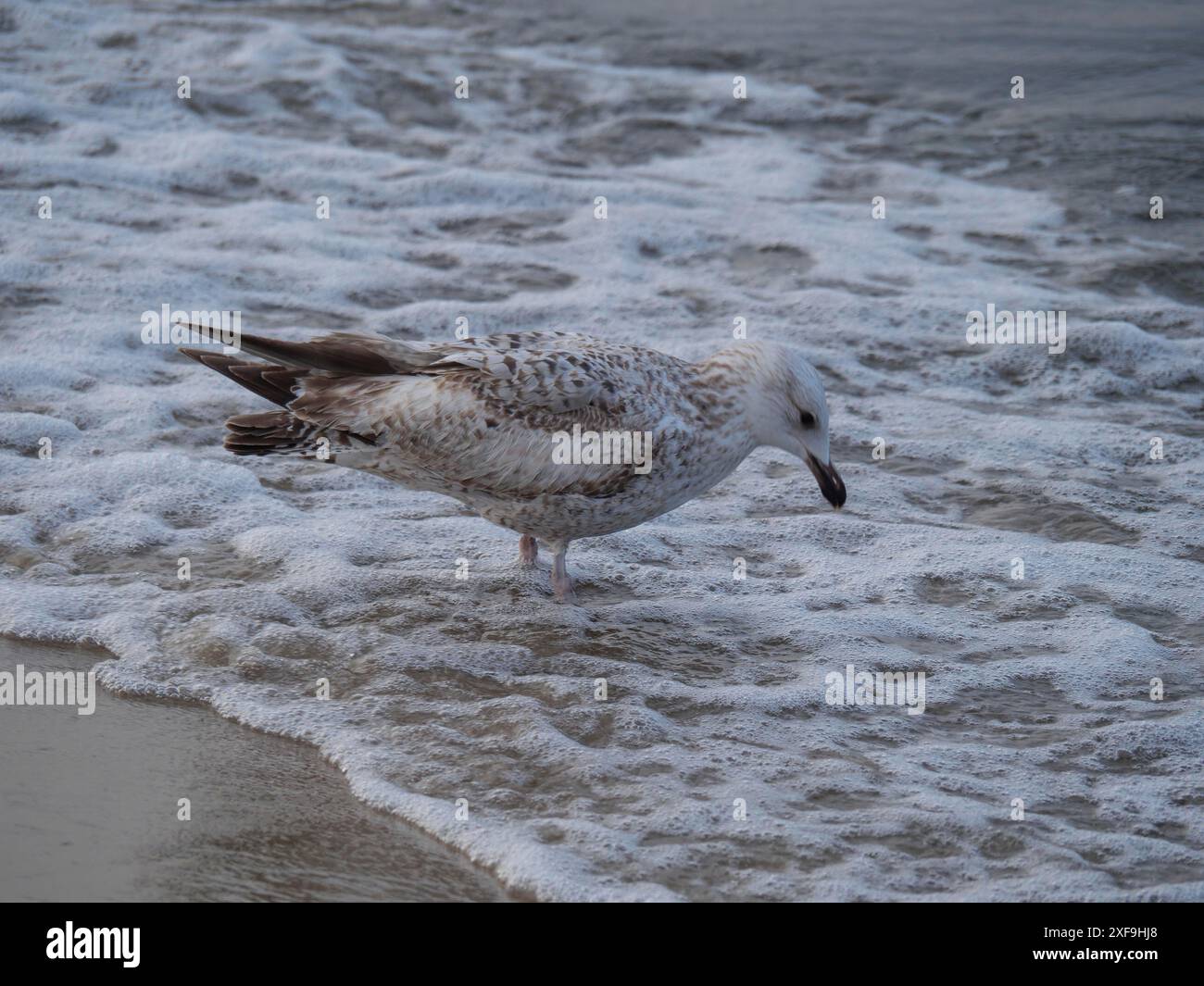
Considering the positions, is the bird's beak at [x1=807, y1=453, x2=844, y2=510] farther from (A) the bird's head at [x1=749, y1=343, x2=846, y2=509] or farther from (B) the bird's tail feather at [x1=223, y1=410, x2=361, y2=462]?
(B) the bird's tail feather at [x1=223, y1=410, x2=361, y2=462]

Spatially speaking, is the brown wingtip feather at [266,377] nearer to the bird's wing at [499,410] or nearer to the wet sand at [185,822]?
the bird's wing at [499,410]

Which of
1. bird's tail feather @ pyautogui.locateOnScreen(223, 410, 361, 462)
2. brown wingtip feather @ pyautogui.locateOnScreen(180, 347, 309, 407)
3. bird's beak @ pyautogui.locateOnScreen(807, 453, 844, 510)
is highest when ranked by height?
brown wingtip feather @ pyautogui.locateOnScreen(180, 347, 309, 407)

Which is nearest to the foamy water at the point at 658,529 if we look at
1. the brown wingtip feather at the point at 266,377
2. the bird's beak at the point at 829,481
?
the bird's beak at the point at 829,481

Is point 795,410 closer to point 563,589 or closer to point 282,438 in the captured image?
point 563,589

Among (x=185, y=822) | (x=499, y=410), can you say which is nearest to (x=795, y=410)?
(x=499, y=410)

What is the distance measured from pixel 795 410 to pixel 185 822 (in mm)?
2457

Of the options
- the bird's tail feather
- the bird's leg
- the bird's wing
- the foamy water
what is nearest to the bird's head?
the bird's wing

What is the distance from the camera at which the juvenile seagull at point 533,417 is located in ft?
16.0

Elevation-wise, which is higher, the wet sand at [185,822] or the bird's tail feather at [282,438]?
the bird's tail feather at [282,438]

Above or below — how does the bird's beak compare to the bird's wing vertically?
below

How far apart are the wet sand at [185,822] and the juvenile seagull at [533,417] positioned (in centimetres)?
111

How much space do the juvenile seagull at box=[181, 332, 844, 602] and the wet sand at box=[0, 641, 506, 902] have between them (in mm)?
1109

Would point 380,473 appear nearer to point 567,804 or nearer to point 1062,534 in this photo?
point 567,804

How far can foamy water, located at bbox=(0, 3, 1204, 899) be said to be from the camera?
13.1 feet
